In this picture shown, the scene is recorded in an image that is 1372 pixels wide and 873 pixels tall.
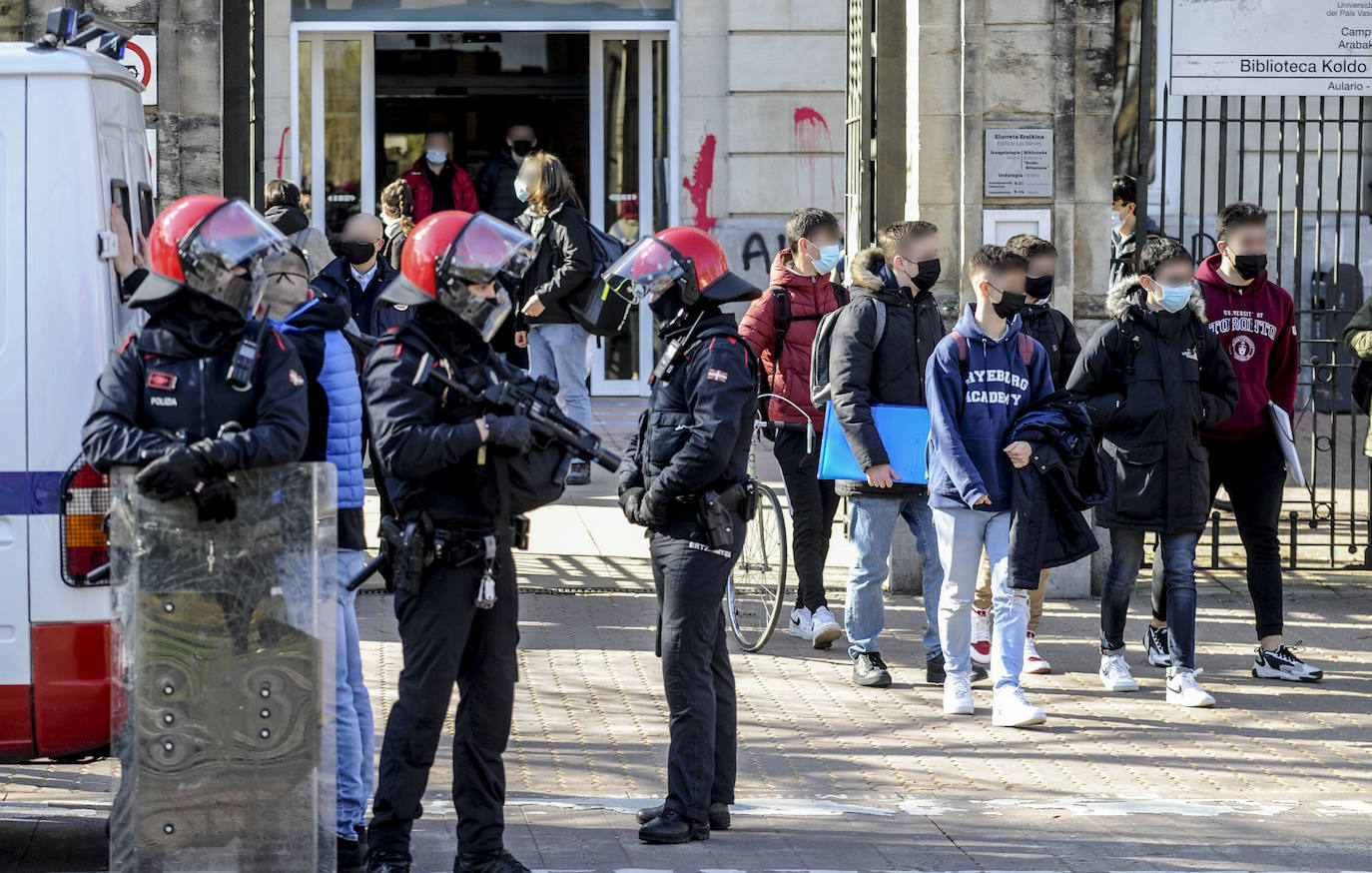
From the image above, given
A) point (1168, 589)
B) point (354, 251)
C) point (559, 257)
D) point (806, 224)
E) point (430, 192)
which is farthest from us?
point (430, 192)

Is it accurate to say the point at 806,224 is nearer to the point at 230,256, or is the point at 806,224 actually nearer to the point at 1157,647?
the point at 1157,647

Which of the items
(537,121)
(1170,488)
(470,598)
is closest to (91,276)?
(470,598)

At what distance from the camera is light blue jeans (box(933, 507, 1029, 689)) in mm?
7512

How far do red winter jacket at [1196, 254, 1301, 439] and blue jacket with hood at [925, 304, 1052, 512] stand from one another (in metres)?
1.36

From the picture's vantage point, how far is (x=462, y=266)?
5.33 m

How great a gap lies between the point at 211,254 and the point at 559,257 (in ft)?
20.6

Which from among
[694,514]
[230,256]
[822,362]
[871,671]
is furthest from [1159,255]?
[230,256]

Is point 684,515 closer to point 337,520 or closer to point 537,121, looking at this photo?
point 337,520

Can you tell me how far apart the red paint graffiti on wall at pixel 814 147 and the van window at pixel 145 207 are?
399 inches

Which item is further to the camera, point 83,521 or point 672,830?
point 672,830

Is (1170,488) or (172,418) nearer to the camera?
(172,418)

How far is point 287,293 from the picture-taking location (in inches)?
228

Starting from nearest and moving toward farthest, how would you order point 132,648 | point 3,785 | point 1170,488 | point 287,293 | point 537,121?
point 132,648 → point 287,293 → point 3,785 → point 1170,488 → point 537,121

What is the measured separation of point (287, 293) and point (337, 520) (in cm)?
70
